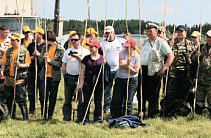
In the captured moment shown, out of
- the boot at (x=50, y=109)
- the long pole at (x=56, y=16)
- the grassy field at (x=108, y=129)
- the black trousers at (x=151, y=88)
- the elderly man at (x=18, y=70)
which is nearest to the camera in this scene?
the grassy field at (x=108, y=129)

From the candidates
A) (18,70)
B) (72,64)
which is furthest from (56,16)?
(72,64)

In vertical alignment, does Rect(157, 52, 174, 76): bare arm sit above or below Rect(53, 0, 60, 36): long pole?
below

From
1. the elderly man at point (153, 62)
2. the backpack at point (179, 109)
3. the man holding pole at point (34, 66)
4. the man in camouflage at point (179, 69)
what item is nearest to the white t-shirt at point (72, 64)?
the man holding pole at point (34, 66)

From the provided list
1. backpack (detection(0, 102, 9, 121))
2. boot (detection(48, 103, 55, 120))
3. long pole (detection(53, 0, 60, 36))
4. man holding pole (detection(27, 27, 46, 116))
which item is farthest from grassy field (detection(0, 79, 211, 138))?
long pole (detection(53, 0, 60, 36))

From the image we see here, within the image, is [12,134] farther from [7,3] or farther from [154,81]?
[7,3]

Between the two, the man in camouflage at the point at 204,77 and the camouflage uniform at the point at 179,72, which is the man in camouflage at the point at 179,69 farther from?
the man in camouflage at the point at 204,77

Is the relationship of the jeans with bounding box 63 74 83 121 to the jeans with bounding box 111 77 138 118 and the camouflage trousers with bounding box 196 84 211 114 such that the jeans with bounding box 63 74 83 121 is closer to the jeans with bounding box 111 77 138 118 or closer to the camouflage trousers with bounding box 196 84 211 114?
the jeans with bounding box 111 77 138 118

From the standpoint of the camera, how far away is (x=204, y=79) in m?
6.58

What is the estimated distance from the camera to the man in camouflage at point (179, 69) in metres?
6.66

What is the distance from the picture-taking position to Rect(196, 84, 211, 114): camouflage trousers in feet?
21.6

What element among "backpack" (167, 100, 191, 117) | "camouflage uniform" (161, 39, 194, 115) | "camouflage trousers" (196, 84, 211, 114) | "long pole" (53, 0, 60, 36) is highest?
"long pole" (53, 0, 60, 36)

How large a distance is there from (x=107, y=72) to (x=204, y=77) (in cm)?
201

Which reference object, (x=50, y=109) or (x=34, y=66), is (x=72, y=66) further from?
(x=34, y=66)

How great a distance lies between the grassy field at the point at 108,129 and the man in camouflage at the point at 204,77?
0.38 metres
